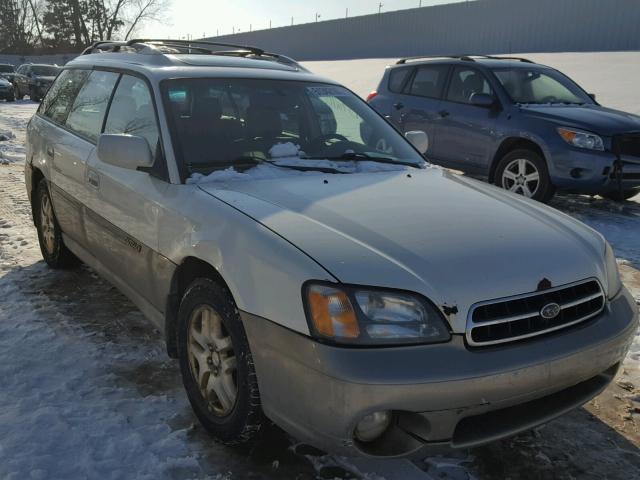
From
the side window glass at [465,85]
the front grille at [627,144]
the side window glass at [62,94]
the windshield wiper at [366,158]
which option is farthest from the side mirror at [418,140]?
the side window glass at [465,85]

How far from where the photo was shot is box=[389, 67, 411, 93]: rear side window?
8.94 meters

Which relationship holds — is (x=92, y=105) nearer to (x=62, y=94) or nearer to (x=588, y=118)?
(x=62, y=94)

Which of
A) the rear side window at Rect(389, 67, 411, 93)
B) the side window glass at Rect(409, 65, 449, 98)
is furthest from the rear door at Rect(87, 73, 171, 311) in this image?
the rear side window at Rect(389, 67, 411, 93)

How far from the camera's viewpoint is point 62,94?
4.59m

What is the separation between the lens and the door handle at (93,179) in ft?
11.6

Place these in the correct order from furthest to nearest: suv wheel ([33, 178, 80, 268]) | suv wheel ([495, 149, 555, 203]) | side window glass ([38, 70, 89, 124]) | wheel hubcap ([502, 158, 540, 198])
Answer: wheel hubcap ([502, 158, 540, 198]) < suv wheel ([495, 149, 555, 203]) < suv wheel ([33, 178, 80, 268]) < side window glass ([38, 70, 89, 124])

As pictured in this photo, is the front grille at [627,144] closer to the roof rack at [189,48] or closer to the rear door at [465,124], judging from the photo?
the rear door at [465,124]

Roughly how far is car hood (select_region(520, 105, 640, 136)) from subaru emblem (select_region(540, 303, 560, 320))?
5.21 metres

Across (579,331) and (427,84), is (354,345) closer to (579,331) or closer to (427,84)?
(579,331)

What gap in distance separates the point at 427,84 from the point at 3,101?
25327mm

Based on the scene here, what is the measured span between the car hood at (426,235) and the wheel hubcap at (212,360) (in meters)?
0.51

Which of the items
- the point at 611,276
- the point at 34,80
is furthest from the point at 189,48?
the point at 34,80

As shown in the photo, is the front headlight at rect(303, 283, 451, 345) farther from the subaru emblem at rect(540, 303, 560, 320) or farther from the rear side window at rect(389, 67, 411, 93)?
the rear side window at rect(389, 67, 411, 93)

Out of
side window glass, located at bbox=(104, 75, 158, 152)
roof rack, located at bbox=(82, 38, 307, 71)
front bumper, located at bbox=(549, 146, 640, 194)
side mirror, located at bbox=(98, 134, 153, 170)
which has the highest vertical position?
roof rack, located at bbox=(82, 38, 307, 71)
